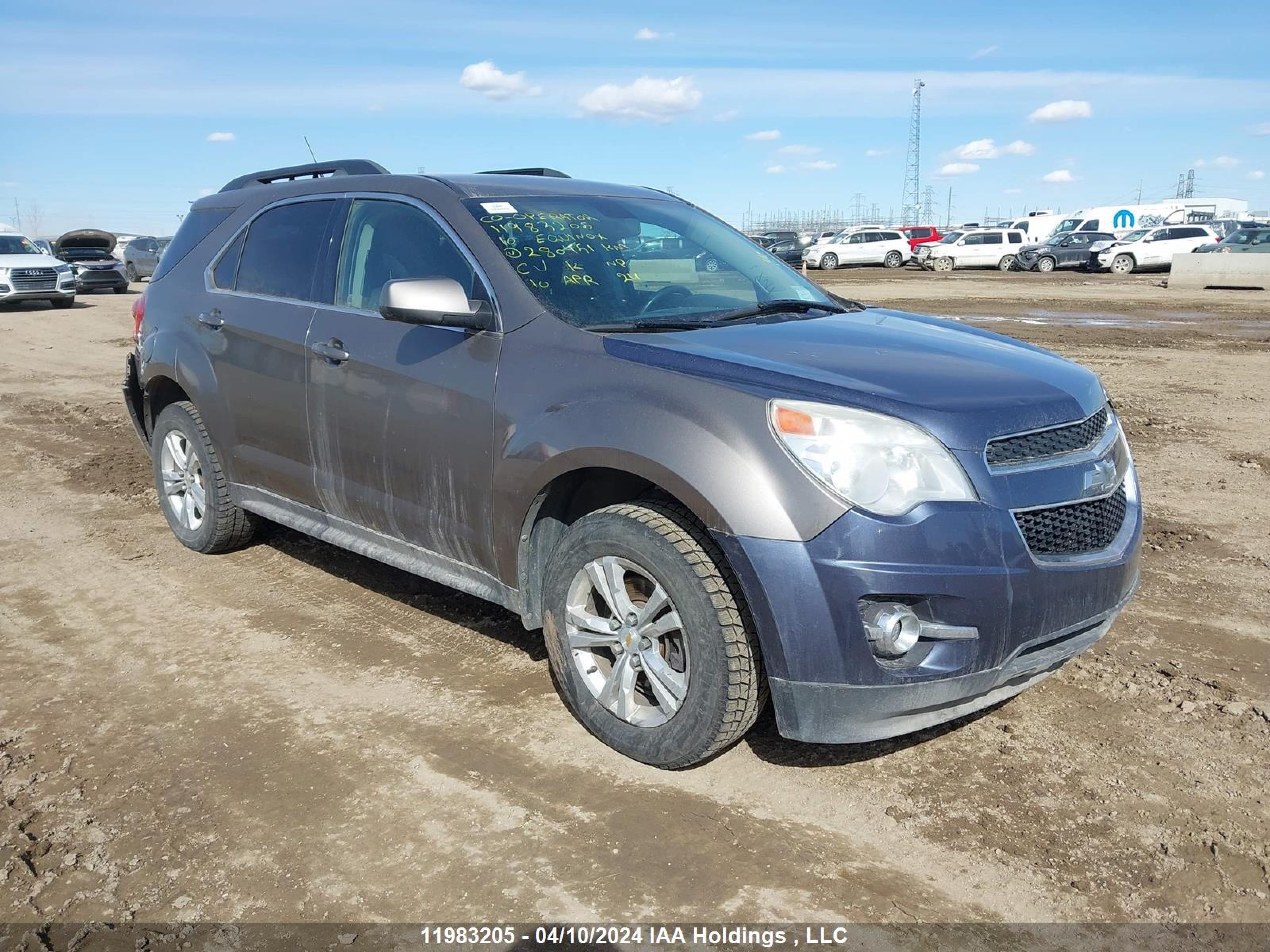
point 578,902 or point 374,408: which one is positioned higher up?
point 374,408

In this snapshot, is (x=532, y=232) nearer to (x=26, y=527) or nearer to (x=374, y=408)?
(x=374, y=408)

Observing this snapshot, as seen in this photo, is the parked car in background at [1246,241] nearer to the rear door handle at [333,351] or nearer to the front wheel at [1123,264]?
the front wheel at [1123,264]

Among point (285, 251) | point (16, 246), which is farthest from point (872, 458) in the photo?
point (16, 246)

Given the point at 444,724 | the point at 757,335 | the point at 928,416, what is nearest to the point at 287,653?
the point at 444,724

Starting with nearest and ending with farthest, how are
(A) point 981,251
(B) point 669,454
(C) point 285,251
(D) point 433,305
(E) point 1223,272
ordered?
1. (B) point 669,454
2. (D) point 433,305
3. (C) point 285,251
4. (E) point 1223,272
5. (A) point 981,251

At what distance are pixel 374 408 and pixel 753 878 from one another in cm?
227

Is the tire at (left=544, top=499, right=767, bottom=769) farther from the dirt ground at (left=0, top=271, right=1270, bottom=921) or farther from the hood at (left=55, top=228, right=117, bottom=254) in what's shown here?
the hood at (left=55, top=228, right=117, bottom=254)

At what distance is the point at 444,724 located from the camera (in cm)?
376

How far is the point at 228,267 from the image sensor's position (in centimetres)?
522

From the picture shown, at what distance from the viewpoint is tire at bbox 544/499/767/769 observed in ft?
10.3

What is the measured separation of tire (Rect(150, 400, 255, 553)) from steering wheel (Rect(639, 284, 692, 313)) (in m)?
2.53

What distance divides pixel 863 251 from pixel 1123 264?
32.1 ft

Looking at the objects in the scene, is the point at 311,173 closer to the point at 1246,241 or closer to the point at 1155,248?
the point at 1246,241

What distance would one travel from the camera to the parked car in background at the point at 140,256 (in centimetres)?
3381
